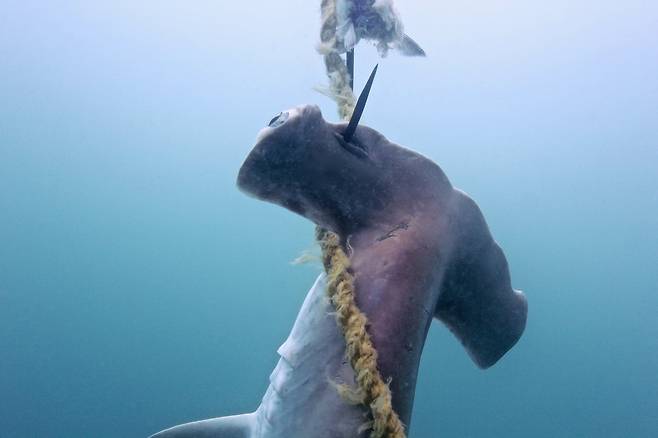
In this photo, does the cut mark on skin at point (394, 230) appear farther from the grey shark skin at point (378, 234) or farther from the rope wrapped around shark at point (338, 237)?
the rope wrapped around shark at point (338, 237)

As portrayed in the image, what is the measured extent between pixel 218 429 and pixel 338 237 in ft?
5.21

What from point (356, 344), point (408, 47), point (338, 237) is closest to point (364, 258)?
point (338, 237)

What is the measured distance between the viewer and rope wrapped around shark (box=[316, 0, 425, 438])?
1682 mm

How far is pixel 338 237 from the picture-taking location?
207 cm

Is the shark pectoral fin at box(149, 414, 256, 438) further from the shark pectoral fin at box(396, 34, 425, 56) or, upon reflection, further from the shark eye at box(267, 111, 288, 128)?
the shark pectoral fin at box(396, 34, 425, 56)

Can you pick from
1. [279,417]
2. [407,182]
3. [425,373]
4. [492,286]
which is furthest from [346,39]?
[425,373]

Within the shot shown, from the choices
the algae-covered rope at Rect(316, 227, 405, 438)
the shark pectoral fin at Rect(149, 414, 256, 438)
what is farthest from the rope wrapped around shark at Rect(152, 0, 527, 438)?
the shark pectoral fin at Rect(149, 414, 256, 438)

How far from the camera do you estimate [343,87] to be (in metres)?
2.24

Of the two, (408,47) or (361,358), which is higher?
(408,47)

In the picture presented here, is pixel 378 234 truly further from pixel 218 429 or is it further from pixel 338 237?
pixel 218 429

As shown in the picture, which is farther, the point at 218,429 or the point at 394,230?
the point at 218,429

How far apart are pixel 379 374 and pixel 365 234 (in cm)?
58

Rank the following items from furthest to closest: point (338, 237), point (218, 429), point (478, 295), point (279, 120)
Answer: point (218, 429)
point (478, 295)
point (338, 237)
point (279, 120)

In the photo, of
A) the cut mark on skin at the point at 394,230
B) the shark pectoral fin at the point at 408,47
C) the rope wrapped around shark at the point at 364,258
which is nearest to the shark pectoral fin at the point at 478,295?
the rope wrapped around shark at the point at 364,258
